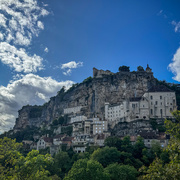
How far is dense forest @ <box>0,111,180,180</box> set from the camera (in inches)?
556

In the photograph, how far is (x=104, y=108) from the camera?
3115 inches

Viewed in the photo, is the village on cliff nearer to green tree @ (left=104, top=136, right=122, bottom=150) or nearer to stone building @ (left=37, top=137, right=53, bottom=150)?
stone building @ (left=37, top=137, right=53, bottom=150)

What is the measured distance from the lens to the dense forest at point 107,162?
46.4 ft

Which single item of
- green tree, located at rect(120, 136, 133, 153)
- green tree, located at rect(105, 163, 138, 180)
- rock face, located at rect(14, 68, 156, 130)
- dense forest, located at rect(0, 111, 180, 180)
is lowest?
green tree, located at rect(105, 163, 138, 180)

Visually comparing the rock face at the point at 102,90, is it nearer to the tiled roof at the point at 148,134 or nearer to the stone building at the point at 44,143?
the stone building at the point at 44,143

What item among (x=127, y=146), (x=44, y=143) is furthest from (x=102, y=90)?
(x=127, y=146)

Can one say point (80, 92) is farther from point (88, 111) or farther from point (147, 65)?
point (147, 65)

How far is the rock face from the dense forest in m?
27.6

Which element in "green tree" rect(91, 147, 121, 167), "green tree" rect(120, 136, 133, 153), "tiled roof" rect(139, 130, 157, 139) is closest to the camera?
"green tree" rect(91, 147, 121, 167)

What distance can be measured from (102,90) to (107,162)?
4129 cm

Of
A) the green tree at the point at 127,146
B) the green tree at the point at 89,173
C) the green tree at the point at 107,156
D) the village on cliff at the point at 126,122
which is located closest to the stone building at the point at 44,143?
the village on cliff at the point at 126,122

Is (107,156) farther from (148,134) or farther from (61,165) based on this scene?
(148,134)

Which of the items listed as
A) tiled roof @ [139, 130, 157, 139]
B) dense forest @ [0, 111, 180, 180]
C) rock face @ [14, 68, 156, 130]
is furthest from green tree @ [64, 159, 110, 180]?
rock face @ [14, 68, 156, 130]

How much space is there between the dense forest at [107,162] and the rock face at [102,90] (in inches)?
1087
